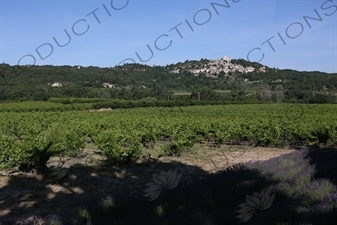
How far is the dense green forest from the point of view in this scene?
65.7 m

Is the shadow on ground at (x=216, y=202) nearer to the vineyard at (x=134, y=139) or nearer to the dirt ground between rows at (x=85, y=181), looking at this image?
the dirt ground between rows at (x=85, y=181)

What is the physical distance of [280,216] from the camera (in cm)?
290

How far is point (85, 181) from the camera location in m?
8.55

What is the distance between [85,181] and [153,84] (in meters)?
76.0

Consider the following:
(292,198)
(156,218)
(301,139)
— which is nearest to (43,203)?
(156,218)

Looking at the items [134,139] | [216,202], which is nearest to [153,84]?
[134,139]

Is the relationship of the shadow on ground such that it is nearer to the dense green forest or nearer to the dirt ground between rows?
the dirt ground between rows

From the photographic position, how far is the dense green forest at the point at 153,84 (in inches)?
2588

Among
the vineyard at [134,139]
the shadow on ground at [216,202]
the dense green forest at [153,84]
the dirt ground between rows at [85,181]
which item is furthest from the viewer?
the dense green forest at [153,84]

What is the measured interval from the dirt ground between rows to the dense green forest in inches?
1983

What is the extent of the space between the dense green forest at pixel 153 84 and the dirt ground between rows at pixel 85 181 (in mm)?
50367

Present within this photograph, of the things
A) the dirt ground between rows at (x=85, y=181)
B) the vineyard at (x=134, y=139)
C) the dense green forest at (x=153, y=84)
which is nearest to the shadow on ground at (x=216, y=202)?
the dirt ground between rows at (x=85, y=181)

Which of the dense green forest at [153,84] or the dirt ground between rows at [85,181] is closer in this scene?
the dirt ground between rows at [85,181]

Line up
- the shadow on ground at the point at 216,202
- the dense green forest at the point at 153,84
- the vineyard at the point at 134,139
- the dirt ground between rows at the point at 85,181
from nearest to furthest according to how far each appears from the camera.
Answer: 1. the shadow on ground at the point at 216,202
2. the dirt ground between rows at the point at 85,181
3. the vineyard at the point at 134,139
4. the dense green forest at the point at 153,84
